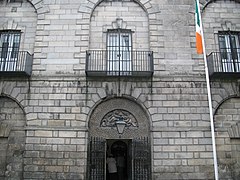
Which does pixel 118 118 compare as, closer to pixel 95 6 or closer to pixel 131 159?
pixel 131 159

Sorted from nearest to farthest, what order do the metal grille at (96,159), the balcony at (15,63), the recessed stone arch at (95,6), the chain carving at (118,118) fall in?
the metal grille at (96,159), the chain carving at (118,118), the balcony at (15,63), the recessed stone arch at (95,6)

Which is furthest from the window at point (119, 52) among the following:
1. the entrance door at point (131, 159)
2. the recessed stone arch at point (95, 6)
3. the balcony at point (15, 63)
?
the balcony at point (15, 63)

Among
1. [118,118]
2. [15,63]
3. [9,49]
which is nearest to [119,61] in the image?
[118,118]

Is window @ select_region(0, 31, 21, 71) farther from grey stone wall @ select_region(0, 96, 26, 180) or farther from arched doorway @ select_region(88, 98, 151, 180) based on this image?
arched doorway @ select_region(88, 98, 151, 180)

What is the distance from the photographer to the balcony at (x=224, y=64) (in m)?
12.3

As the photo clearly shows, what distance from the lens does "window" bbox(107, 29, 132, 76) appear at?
12.6m

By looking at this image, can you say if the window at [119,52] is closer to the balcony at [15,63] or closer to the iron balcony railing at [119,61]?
the iron balcony railing at [119,61]

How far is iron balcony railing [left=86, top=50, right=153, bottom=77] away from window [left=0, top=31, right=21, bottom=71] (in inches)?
139

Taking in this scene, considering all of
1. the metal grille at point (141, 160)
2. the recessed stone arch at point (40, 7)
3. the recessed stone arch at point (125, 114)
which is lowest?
the metal grille at point (141, 160)

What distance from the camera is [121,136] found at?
39.1 ft

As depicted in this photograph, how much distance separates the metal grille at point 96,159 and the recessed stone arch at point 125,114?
15.7 inches

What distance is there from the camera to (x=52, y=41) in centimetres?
1301

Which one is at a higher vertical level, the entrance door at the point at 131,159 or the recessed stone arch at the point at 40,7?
the recessed stone arch at the point at 40,7

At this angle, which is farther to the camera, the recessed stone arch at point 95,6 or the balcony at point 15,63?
the recessed stone arch at point 95,6
